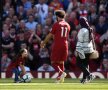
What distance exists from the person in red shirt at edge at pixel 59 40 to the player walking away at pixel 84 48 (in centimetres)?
47

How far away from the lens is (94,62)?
23.4 m

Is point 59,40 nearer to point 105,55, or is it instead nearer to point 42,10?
point 105,55

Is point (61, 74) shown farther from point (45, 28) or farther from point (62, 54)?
point (45, 28)

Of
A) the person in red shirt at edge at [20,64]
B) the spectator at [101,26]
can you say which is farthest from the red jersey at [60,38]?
the spectator at [101,26]

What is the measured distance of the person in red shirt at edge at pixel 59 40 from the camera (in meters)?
18.9

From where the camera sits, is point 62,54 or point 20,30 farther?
point 20,30

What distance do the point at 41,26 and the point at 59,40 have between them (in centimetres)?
560

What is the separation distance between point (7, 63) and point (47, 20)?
229 cm

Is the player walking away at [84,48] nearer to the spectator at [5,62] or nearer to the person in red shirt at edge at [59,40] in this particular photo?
the person in red shirt at edge at [59,40]

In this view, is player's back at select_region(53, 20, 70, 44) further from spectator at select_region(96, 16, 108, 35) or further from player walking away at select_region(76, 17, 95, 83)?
spectator at select_region(96, 16, 108, 35)

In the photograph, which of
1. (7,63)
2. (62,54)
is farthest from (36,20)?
(62,54)

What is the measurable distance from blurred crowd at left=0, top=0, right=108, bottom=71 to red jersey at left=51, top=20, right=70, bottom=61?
4.09m

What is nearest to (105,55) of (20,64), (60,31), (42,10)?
(42,10)

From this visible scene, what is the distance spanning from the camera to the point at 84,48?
1898 centimetres
